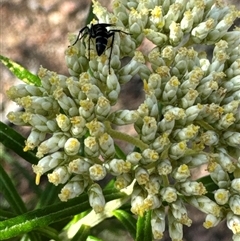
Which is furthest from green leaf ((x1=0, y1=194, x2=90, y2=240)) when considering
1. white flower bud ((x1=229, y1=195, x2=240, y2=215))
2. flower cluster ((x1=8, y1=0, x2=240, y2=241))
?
white flower bud ((x1=229, y1=195, x2=240, y2=215))

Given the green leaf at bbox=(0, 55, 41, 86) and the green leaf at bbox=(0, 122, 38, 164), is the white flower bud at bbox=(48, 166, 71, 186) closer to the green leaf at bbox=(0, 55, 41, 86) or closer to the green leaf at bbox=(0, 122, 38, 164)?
the green leaf at bbox=(0, 122, 38, 164)

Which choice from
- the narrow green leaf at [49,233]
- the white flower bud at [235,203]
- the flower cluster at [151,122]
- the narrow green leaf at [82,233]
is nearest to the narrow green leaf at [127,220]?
the narrow green leaf at [82,233]

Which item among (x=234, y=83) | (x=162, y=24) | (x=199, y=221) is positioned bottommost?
(x=199, y=221)

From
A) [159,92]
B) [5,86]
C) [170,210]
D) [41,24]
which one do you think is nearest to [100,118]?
[159,92]

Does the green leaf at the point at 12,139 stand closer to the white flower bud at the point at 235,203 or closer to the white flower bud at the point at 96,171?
the white flower bud at the point at 96,171

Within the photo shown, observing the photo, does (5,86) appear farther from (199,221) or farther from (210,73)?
(210,73)

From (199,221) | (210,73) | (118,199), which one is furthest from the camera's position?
(199,221)
